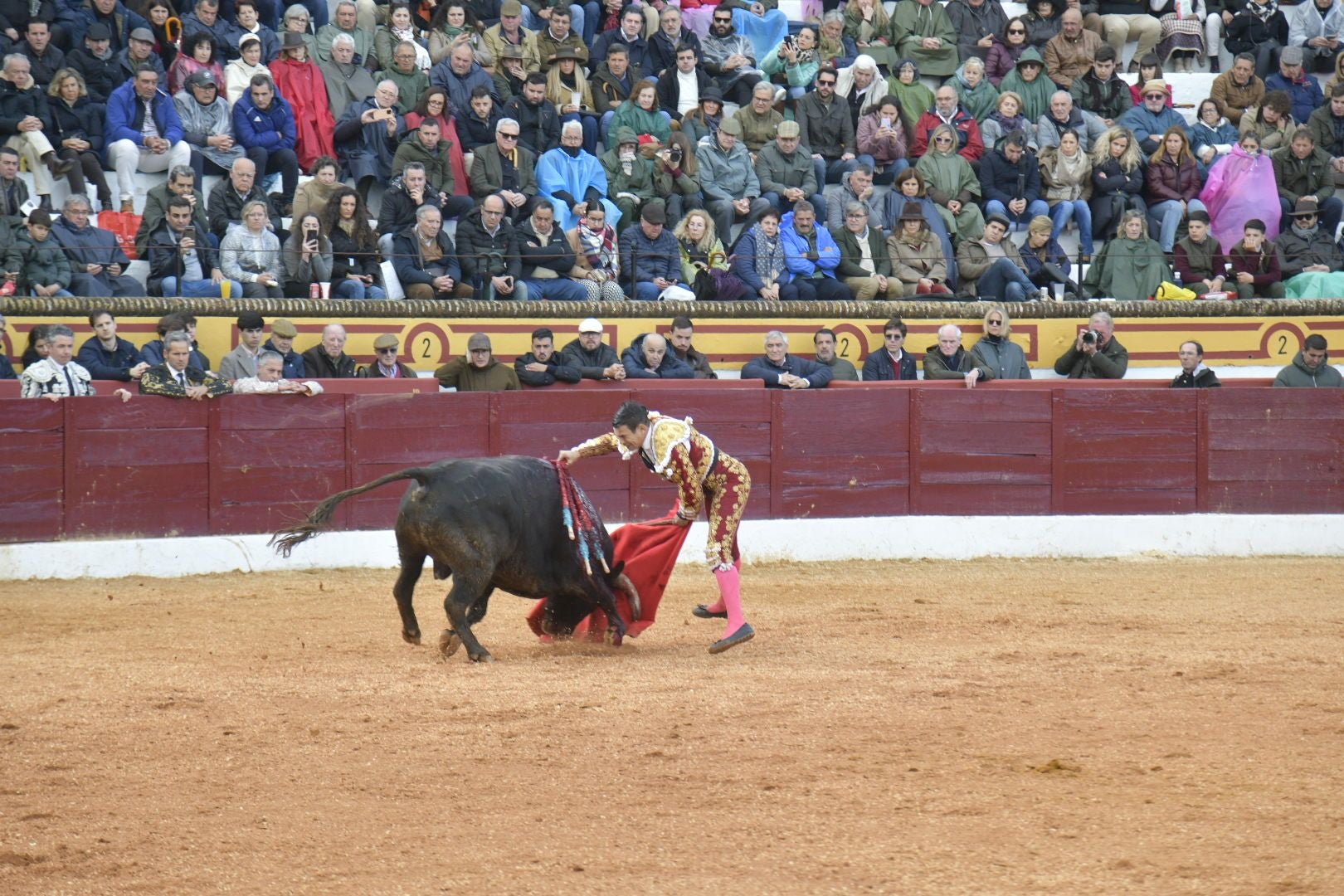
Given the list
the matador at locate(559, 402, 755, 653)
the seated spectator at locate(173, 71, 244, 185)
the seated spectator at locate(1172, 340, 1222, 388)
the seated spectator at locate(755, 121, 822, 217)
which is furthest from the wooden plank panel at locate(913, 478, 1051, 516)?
the seated spectator at locate(173, 71, 244, 185)

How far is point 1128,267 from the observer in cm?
1262

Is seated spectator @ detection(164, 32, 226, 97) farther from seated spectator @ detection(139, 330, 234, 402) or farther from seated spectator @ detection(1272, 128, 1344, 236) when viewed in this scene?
seated spectator @ detection(1272, 128, 1344, 236)

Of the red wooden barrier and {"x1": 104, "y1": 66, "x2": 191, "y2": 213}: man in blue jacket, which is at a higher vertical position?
{"x1": 104, "y1": 66, "x2": 191, "y2": 213}: man in blue jacket

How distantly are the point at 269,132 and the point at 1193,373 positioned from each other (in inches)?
273

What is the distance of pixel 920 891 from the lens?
408cm

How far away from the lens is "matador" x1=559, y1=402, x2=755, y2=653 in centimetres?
715

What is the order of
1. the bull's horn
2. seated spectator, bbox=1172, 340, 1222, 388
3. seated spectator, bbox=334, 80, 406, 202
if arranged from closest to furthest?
1. the bull's horn
2. seated spectator, bbox=334, 80, 406, 202
3. seated spectator, bbox=1172, 340, 1222, 388

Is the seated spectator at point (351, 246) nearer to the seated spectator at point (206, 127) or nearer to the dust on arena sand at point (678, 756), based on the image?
the seated spectator at point (206, 127)

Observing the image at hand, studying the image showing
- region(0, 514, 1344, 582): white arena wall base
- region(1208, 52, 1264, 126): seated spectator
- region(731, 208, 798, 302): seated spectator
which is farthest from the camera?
region(1208, 52, 1264, 126): seated spectator

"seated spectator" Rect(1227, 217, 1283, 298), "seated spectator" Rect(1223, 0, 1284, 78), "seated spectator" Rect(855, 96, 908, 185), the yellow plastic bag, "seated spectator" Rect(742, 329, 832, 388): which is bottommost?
"seated spectator" Rect(742, 329, 832, 388)

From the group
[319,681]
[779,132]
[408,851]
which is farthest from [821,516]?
[408,851]

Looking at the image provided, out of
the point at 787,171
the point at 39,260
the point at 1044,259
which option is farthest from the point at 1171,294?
the point at 39,260

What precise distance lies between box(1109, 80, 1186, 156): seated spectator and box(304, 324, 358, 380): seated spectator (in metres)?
6.99

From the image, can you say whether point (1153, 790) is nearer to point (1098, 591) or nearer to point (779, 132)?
point (1098, 591)
